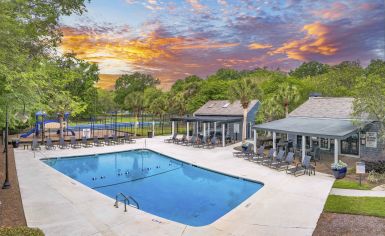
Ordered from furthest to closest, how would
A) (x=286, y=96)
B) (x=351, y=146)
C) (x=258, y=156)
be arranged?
(x=286, y=96), (x=351, y=146), (x=258, y=156)

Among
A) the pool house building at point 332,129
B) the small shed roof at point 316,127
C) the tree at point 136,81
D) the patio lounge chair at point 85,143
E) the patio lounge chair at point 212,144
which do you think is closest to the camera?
the small shed roof at point 316,127

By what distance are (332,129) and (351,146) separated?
4358 mm

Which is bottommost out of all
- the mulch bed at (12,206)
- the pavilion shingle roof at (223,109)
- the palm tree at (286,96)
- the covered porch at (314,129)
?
the mulch bed at (12,206)

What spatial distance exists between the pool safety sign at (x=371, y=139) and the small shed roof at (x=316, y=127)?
5.14 ft

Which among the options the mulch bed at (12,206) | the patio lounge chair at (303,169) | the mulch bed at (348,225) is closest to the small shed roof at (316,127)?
the patio lounge chair at (303,169)

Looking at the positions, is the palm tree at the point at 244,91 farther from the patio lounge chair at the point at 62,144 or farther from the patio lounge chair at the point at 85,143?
the patio lounge chair at the point at 62,144


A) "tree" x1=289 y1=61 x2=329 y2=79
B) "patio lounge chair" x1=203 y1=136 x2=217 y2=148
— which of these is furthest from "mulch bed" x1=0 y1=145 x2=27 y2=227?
"tree" x1=289 y1=61 x2=329 y2=79

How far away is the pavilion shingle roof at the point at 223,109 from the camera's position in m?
34.6

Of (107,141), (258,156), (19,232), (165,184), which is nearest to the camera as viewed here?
(19,232)

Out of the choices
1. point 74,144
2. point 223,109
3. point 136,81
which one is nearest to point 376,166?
point 223,109

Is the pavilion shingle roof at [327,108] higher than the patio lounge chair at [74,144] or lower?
higher

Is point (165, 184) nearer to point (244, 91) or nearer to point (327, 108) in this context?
point (244, 91)

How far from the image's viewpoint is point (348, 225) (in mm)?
10234

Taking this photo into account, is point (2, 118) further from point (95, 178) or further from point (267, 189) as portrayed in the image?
point (267, 189)
